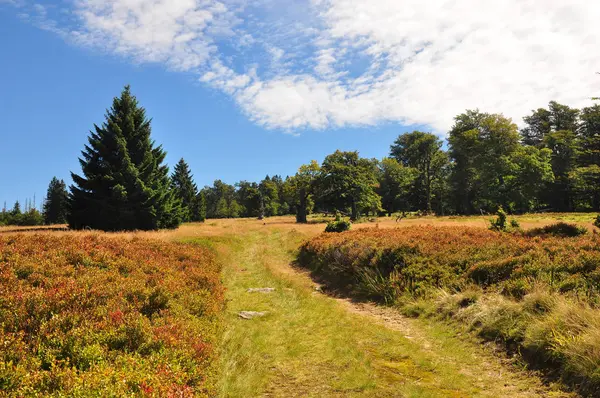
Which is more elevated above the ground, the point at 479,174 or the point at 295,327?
the point at 479,174

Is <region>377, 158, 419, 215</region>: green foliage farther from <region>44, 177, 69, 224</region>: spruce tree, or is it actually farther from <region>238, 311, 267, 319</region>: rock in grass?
<region>44, 177, 69, 224</region>: spruce tree

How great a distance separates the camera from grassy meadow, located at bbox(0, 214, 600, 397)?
13.0ft

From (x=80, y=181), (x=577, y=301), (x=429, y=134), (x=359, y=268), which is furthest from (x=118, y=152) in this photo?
(x=429, y=134)

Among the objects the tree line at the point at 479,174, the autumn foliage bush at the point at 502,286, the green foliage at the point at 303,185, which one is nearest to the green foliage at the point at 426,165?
the tree line at the point at 479,174

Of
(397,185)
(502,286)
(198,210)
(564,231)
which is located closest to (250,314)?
(502,286)

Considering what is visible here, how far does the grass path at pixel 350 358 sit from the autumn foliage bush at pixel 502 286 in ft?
1.81

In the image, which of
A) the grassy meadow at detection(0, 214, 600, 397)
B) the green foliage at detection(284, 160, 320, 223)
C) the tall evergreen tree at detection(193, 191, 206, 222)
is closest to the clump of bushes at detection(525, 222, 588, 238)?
the grassy meadow at detection(0, 214, 600, 397)

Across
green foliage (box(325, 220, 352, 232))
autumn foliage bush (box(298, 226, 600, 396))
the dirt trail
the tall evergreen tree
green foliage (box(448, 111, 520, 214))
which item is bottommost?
the dirt trail

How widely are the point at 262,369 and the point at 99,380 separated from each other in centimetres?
298

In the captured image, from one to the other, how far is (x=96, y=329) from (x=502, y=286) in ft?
27.8

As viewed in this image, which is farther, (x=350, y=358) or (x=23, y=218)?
(x=23, y=218)

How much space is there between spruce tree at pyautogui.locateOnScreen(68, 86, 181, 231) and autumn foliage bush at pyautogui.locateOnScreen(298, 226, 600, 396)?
22929 millimetres

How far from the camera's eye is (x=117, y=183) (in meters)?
29.0

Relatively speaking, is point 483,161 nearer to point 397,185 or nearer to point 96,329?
point 397,185
